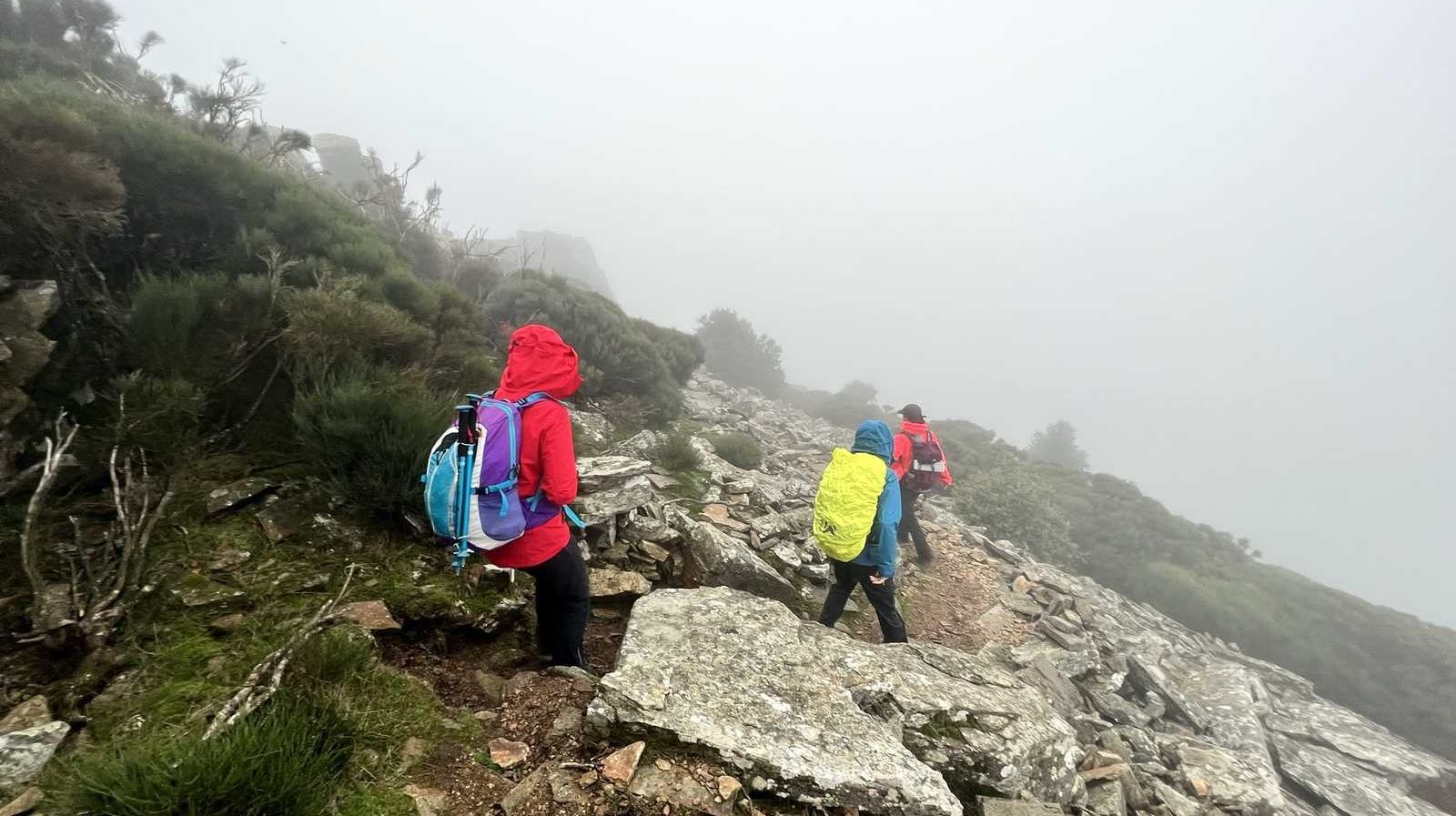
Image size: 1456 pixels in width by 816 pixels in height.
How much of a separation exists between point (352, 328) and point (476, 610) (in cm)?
364

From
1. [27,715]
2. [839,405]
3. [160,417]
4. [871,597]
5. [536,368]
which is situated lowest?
[27,715]

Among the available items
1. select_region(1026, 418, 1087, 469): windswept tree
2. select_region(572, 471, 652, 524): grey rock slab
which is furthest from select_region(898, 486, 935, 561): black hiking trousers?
select_region(1026, 418, 1087, 469): windswept tree

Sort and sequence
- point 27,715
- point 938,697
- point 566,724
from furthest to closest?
point 938,697 < point 566,724 < point 27,715

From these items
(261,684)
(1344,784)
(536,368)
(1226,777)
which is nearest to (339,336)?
(536,368)

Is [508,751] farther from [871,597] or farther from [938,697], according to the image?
[871,597]

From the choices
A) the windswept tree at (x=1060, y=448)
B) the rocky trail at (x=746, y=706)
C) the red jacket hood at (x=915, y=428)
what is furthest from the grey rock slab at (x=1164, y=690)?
the windswept tree at (x=1060, y=448)

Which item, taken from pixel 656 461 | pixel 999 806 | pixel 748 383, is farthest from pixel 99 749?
pixel 748 383

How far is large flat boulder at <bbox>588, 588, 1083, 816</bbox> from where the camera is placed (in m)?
2.64

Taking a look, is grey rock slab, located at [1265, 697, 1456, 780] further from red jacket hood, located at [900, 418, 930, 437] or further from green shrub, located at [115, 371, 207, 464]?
green shrub, located at [115, 371, 207, 464]

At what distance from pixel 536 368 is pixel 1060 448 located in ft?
132

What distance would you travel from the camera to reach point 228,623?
2.90 meters

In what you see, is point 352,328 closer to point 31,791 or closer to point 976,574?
point 31,791

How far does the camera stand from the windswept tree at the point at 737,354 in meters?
35.9

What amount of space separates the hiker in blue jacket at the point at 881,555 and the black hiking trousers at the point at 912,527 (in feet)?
11.7
